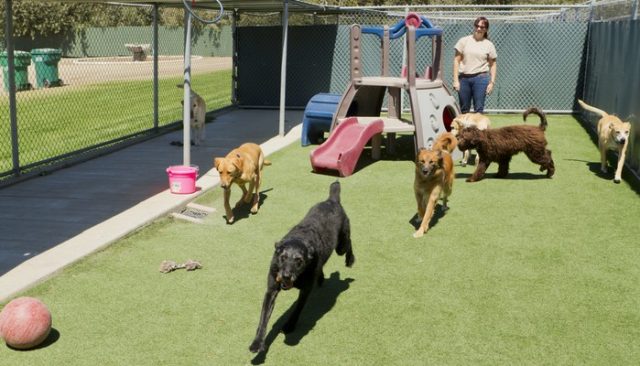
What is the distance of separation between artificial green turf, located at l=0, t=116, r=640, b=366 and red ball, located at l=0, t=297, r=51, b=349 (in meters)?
0.08

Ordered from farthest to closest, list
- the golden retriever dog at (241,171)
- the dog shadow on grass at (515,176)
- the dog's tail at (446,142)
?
the dog shadow on grass at (515,176), the dog's tail at (446,142), the golden retriever dog at (241,171)

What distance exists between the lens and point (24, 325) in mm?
4086

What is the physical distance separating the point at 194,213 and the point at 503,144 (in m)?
4.36

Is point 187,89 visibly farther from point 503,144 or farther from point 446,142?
point 503,144

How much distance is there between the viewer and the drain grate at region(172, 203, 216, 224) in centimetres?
716

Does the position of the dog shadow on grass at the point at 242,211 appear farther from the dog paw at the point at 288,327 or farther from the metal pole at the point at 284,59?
the metal pole at the point at 284,59

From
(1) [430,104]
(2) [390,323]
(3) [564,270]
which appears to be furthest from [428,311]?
(1) [430,104]

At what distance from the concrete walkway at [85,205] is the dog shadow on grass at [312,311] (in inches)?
A: 81.1

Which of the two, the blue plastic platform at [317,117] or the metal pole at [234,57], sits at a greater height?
the metal pole at [234,57]

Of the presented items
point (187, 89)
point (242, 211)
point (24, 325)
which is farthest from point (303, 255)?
point (187, 89)

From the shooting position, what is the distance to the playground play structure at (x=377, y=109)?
967 centimetres

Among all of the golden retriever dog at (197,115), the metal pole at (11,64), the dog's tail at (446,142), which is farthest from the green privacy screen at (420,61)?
the metal pole at (11,64)

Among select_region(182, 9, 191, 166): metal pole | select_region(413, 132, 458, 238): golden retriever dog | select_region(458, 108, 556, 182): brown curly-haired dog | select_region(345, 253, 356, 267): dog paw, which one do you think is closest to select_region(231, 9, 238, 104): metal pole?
select_region(182, 9, 191, 166): metal pole

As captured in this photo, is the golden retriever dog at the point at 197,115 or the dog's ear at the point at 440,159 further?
the golden retriever dog at the point at 197,115
